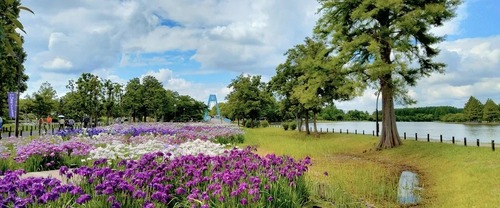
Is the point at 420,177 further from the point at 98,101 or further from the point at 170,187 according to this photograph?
the point at 98,101

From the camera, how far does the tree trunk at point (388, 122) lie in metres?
24.2

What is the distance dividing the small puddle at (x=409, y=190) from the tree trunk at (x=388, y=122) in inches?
312

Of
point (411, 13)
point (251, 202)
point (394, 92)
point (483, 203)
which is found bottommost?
point (483, 203)

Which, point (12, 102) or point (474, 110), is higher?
point (474, 110)

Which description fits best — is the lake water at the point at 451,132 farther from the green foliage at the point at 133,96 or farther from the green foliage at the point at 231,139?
the green foliage at the point at 133,96

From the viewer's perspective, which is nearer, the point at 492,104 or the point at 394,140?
the point at 394,140

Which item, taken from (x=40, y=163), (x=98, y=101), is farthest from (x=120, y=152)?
(x=98, y=101)

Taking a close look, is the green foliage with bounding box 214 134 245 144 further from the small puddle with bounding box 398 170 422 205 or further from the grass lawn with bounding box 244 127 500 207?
the small puddle with bounding box 398 170 422 205

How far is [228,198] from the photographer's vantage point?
5.33 meters

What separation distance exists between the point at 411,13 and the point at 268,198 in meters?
20.7

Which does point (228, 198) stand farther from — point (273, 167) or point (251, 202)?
point (273, 167)

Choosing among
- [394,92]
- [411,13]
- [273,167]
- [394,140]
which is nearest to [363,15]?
[411,13]

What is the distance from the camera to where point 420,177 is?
16.1m

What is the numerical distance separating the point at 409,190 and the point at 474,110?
3169 inches
